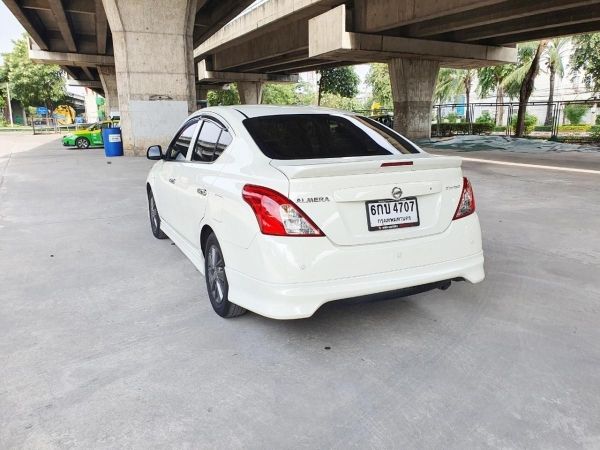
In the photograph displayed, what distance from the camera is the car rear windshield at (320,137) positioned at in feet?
11.8

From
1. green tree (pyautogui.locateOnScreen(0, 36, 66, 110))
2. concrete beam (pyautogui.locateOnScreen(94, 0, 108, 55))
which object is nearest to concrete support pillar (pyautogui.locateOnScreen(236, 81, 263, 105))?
concrete beam (pyautogui.locateOnScreen(94, 0, 108, 55))

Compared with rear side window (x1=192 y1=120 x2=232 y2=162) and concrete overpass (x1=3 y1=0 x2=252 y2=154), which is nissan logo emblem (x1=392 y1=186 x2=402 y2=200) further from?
concrete overpass (x1=3 y1=0 x2=252 y2=154)

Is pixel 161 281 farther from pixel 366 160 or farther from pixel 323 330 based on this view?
pixel 366 160

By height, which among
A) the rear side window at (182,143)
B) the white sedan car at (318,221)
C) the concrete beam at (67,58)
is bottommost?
the white sedan car at (318,221)

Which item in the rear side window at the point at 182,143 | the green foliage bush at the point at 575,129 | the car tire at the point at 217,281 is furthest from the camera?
the green foliage bush at the point at 575,129

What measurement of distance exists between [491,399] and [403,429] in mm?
566

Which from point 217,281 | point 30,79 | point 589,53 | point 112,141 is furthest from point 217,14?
point 30,79

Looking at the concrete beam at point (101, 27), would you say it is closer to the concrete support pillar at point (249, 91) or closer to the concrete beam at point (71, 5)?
the concrete beam at point (71, 5)

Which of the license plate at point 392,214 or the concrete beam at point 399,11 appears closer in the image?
the license plate at point 392,214

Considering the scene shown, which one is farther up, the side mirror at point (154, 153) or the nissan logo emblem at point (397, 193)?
the side mirror at point (154, 153)

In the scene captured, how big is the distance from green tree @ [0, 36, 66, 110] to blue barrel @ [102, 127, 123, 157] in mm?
54068

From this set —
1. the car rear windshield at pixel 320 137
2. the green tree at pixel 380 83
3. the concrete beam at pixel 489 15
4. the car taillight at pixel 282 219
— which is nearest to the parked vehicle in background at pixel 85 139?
the concrete beam at pixel 489 15

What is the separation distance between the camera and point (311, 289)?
289 cm

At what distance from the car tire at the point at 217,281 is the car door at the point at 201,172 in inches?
9.5
